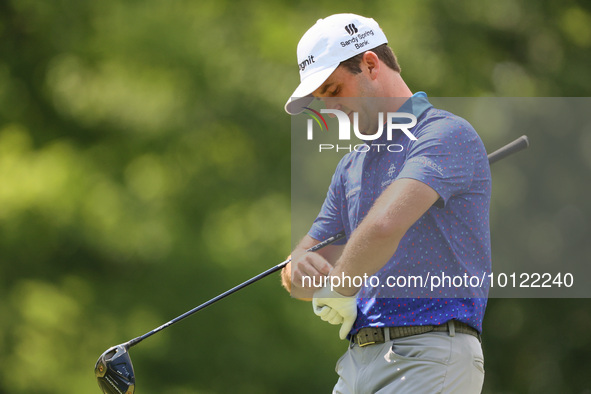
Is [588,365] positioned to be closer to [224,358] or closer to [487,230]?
[224,358]

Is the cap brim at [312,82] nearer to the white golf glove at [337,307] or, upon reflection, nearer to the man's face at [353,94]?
the man's face at [353,94]

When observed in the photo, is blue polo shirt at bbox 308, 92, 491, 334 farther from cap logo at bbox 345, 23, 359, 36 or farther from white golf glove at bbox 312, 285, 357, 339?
cap logo at bbox 345, 23, 359, 36

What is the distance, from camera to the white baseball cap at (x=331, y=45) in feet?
9.13

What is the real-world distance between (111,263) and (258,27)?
2404 millimetres

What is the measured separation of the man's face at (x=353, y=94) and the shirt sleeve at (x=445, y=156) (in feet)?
0.72

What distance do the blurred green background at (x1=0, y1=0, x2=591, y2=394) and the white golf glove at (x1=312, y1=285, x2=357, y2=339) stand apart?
4.23 meters

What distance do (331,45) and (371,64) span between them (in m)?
0.13

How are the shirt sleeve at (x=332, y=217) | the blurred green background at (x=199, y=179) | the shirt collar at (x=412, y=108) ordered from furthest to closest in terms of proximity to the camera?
the blurred green background at (x=199, y=179)
the shirt sleeve at (x=332, y=217)
the shirt collar at (x=412, y=108)

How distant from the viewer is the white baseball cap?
9.13ft

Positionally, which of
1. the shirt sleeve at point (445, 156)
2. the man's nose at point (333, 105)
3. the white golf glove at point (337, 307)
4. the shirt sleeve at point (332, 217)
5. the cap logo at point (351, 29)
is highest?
the cap logo at point (351, 29)

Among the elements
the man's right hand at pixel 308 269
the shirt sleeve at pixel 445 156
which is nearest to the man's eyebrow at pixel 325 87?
the shirt sleeve at pixel 445 156

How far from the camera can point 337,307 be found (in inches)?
105

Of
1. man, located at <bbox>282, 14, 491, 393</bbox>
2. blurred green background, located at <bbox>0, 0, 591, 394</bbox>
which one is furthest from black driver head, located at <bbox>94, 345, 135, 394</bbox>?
blurred green background, located at <bbox>0, 0, 591, 394</bbox>

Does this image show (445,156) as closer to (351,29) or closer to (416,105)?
(416,105)
